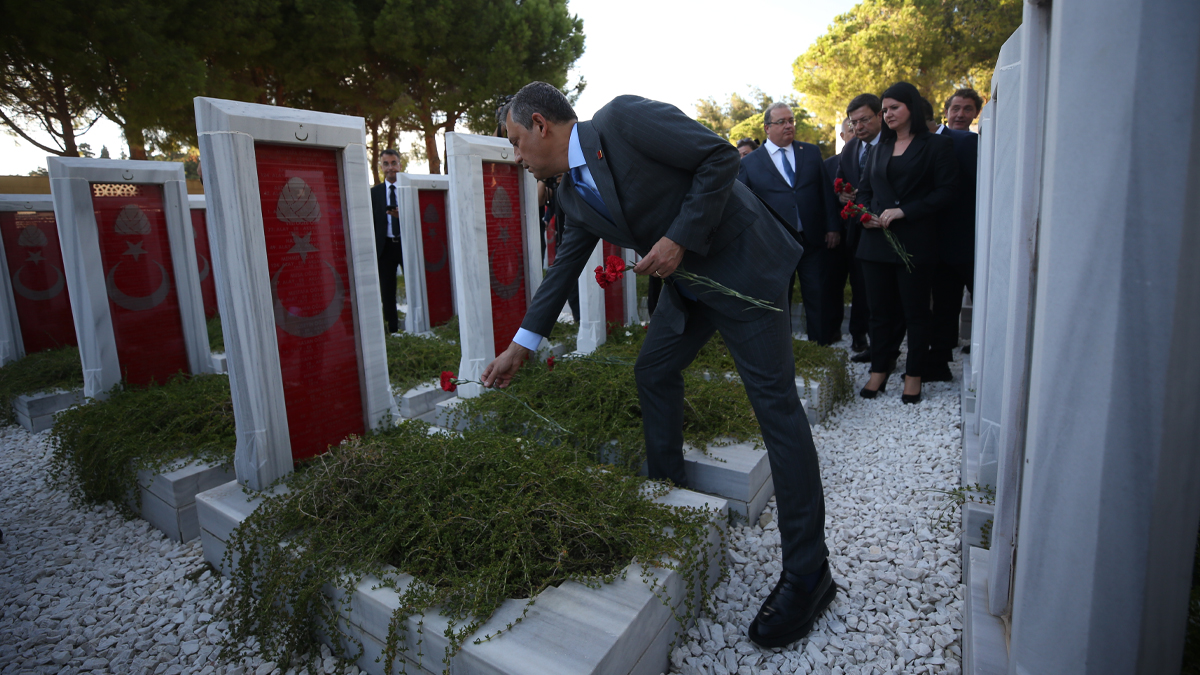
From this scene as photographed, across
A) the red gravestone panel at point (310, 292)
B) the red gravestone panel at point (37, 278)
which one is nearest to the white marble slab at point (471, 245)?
the red gravestone panel at point (310, 292)

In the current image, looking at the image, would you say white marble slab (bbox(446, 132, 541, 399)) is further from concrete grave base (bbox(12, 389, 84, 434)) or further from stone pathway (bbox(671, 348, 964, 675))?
concrete grave base (bbox(12, 389, 84, 434))

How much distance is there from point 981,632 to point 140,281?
214 inches

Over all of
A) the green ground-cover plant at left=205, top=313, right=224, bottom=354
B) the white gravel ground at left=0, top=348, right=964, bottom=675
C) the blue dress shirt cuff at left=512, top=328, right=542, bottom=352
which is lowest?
the white gravel ground at left=0, top=348, right=964, bottom=675

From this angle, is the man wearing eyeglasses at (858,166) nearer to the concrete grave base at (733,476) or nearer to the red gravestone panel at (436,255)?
the concrete grave base at (733,476)

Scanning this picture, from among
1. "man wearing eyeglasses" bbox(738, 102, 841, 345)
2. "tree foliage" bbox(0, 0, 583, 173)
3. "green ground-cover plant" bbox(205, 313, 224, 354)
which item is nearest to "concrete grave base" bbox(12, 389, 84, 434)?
"green ground-cover plant" bbox(205, 313, 224, 354)

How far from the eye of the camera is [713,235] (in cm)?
214

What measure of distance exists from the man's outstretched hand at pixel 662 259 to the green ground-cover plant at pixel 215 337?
5517 millimetres

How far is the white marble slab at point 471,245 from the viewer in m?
4.55

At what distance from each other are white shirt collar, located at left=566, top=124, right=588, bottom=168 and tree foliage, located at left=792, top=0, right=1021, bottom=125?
71.7ft

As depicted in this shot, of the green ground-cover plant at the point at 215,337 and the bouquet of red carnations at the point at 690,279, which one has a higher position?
the bouquet of red carnations at the point at 690,279

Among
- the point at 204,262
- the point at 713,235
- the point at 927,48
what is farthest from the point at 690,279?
the point at 927,48

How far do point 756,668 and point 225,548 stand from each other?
7.41 feet

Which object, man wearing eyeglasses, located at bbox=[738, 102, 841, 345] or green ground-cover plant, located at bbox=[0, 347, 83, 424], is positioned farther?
man wearing eyeglasses, located at bbox=[738, 102, 841, 345]

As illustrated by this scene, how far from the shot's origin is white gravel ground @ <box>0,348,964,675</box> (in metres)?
2.24
